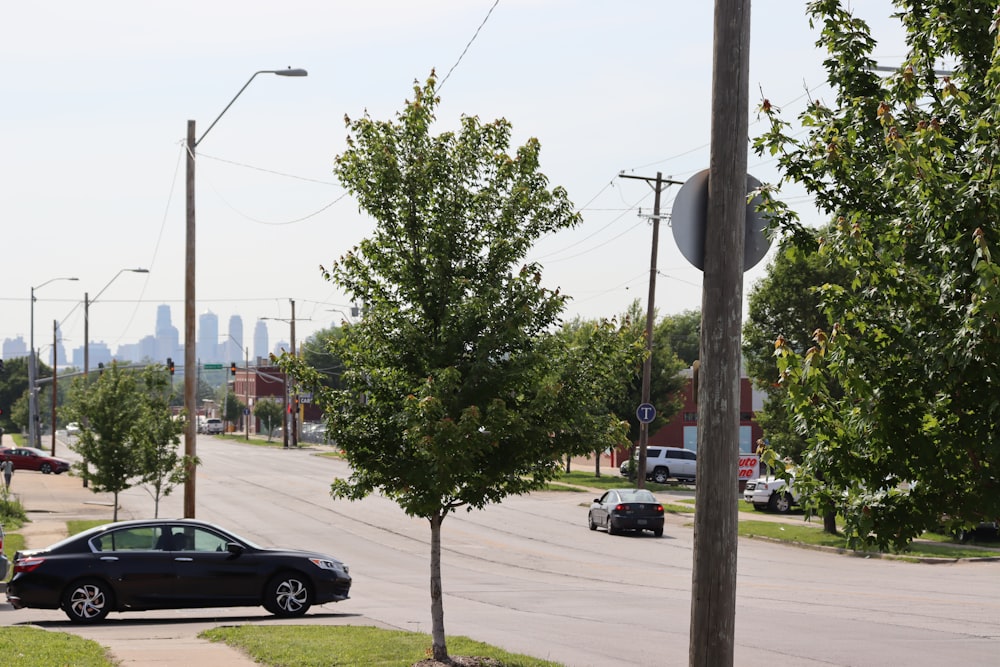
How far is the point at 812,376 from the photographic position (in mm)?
6602

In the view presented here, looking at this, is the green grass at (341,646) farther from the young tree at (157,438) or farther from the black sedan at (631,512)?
the black sedan at (631,512)

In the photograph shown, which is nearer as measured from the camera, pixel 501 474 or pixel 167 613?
pixel 501 474

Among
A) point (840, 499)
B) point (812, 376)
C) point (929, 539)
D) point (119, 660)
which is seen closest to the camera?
point (812, 376)

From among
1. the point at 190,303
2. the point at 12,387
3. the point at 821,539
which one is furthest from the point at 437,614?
the point at 12,387

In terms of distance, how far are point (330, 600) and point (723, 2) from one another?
43.9ft

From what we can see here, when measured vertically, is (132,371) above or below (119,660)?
above

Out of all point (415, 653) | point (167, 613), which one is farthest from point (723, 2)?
point (167, 613)

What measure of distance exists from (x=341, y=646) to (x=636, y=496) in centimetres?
2285

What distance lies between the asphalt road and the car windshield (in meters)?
1.20

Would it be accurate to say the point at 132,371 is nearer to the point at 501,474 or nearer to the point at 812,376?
the point at 501,474

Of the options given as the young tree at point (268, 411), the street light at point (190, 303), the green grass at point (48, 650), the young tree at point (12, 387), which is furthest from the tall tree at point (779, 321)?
the young tree at point (12, 387)

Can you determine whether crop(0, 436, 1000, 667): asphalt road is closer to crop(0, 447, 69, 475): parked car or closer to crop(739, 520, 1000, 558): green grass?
crop(739, 520, 1000, 558): green grass

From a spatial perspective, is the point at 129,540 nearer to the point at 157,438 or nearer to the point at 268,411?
the point at 157,438

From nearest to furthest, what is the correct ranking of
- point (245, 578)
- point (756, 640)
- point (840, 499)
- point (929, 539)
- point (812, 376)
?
point (812, 376), point (840, 499), point (756, 640), point (245, 578), point (929, 539)
